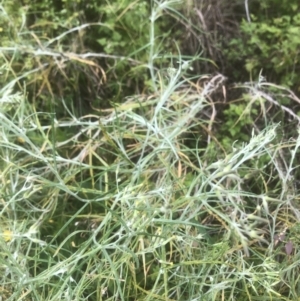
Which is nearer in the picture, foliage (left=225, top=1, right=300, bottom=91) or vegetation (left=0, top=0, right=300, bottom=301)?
vegetation (left=0, top=0, right=300, bottom=301)

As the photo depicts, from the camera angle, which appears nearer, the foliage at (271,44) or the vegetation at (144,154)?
the vegetation at (144,154)

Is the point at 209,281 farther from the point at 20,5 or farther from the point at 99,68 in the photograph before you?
the point at 20,5

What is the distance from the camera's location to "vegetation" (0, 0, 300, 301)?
3.45 feet

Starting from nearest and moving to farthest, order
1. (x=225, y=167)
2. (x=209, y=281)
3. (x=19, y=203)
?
(x=225, y=167), (x=209, y=281), (x=19, y=203)

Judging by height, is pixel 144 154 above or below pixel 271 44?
below

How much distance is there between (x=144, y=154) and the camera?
4.44ft

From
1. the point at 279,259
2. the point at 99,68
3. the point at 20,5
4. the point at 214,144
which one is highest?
the point at 20,5

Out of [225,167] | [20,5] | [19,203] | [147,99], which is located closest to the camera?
[225,167]

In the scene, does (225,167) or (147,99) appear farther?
(147,99)

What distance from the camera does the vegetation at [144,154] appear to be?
1.05 meters

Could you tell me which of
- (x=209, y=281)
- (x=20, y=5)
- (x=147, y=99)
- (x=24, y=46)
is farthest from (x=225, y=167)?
(x=20, y=5)

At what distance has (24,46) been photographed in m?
1.43

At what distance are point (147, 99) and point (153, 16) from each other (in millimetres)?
208

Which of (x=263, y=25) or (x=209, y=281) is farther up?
(x=263, y=25)
